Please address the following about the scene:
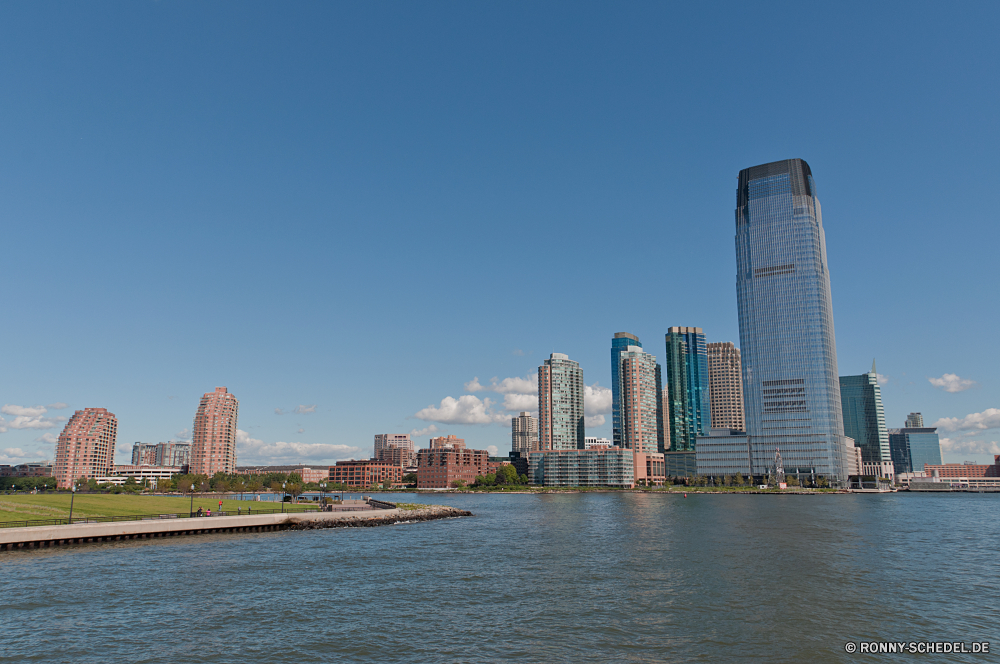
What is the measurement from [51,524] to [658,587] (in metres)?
74.5

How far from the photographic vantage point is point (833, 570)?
59.4 metres

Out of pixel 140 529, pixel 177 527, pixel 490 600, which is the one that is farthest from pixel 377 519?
pixel 490 600

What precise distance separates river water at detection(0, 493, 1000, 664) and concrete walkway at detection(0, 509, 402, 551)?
13.2 ft

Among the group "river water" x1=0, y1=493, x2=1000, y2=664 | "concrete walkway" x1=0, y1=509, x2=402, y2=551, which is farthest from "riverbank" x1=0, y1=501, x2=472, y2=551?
"river water" x1=0, y1=493, x2=1000, y2=664

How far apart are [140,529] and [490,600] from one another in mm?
57392

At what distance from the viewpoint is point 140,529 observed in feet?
268

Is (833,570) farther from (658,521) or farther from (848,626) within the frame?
(658,521)

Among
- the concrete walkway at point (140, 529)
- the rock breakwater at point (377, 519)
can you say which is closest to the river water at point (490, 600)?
the concrete walkway at point (140, 529)

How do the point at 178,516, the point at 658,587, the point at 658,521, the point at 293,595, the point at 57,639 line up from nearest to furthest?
the point at 57,639, the point at 293,595, the point at 658,587, the point at 178,516, the point at 658,521

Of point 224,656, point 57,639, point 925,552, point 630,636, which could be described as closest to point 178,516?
point 57,639

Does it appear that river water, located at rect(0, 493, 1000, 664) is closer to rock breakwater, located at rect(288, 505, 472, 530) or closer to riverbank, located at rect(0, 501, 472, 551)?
riverbank, located at rect(0, 501, 472, 551)

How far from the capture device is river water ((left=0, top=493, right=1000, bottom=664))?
117 ft

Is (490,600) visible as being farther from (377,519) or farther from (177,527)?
(377,519)

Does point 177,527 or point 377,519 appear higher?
point 177,527
